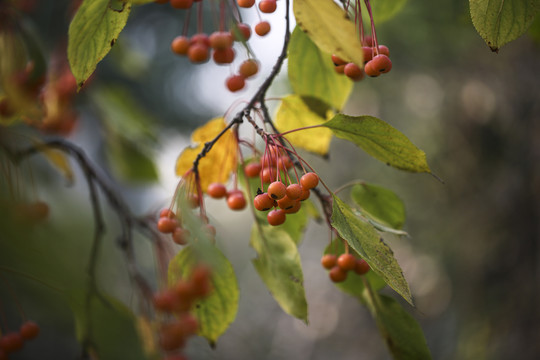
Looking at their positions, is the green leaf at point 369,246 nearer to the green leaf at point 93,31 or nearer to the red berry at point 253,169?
the red berry at point 253,169

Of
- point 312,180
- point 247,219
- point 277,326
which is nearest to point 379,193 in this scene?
point 312,180

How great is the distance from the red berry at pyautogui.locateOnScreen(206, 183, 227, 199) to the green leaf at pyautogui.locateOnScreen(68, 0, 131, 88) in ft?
0.76

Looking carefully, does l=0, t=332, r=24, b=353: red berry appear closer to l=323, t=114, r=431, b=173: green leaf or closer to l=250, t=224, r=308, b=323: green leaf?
l=250, t=224, r=308, b=323: green leaf

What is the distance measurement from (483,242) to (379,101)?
1819mm

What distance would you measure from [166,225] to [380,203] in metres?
0.32

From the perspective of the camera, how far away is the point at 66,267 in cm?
23

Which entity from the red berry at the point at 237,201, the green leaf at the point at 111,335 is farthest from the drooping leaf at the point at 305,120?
the green leaf at the point at 111,335

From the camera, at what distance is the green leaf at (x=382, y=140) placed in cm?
47

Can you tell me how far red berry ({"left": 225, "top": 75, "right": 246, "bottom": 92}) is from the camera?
62cm

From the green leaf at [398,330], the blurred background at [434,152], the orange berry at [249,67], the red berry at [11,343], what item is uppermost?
the orange berry at [249,67]

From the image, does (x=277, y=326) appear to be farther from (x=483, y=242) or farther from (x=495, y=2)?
(x=495, y=2)

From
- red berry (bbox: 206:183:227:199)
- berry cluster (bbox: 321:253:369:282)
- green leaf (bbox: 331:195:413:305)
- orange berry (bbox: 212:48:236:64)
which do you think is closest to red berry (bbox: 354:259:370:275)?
berry cluster (bbox: 321:253:369:282)

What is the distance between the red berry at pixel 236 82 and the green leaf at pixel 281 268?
0.22 meters

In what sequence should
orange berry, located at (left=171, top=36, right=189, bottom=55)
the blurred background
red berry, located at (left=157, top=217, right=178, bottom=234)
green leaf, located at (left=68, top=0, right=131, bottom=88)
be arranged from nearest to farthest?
green leaf, located at (left=68, top=0, right=131, bottom=88)
red berry, located at (left=157, top=217, right=178, bottom=234)
orange berry, located at (left=171, top=36, right=189, bottom=55)
the blurred background
